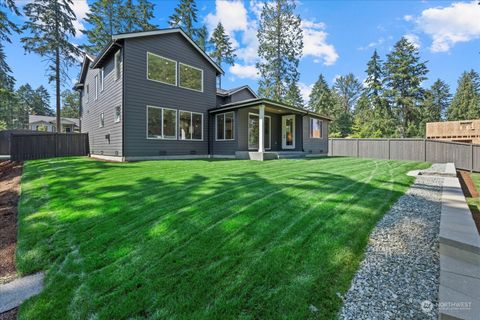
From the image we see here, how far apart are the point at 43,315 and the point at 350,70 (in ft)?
174

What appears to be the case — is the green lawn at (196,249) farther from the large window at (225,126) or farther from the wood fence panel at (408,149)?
the wood fence panel at (408,149)

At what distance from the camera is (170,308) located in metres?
1.73

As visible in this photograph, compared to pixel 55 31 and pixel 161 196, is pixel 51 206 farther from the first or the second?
pixel 55 31

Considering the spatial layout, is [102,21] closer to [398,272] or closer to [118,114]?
[118,114]

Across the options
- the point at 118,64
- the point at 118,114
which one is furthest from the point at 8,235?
the point at 118,64

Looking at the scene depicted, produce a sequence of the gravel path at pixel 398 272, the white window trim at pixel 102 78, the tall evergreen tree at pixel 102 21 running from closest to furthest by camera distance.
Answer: the gravel path at pixel 398 272 → the white window trim at pixel 102 78 → the tall evergreen tree at pixel 102 21

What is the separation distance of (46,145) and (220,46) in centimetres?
2151

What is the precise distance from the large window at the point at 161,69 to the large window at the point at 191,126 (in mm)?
1654

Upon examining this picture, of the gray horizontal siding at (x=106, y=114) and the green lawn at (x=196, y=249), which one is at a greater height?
the gray horizontal siding at (x=106, y=114)

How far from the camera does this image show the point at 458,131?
24344 millimetres

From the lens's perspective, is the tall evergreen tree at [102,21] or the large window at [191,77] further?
the tall evergreen tree at [102,21]

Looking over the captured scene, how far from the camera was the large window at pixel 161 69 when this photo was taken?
10.9m

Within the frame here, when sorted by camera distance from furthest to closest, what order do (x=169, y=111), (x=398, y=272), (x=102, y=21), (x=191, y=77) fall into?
(x=102, y=21) → (x=191, y=77) → (x=169, y=111) → (x=398, y=272)

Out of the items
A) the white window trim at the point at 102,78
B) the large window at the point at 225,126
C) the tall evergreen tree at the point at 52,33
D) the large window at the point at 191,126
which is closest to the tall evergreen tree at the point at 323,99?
the large window at the point at 225,126
